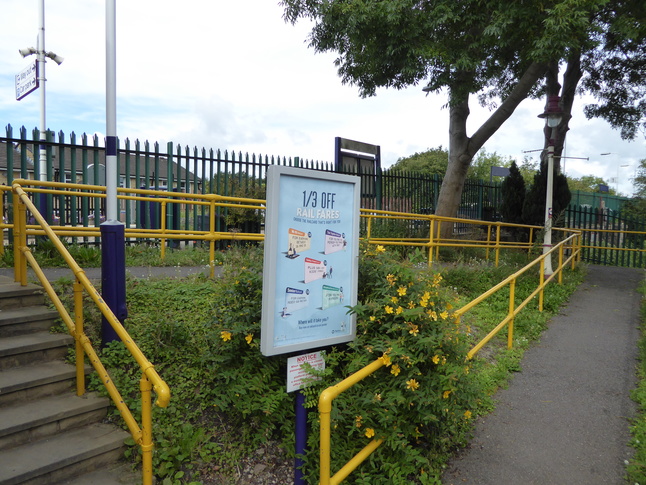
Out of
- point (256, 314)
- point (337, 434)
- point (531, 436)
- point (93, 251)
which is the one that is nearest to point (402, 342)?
point (337, 434)

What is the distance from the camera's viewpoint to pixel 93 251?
7.01 metres

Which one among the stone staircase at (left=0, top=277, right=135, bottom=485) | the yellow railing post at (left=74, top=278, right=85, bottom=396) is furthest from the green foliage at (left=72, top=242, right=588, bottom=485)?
the stone staircase at (left=0, top=277, right=135, bottom=485)

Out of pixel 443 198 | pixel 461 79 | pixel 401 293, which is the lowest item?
pixel 401 293

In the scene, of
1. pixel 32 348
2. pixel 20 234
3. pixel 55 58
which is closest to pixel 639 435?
pixel 32 348

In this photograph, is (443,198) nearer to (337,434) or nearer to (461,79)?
(461,79)

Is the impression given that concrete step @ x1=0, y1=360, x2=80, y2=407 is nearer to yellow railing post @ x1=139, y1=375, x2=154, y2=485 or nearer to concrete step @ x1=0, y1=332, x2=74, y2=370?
concrete step @ x1=0, y1=332, x2=74, y2=370

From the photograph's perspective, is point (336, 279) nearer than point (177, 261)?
Yes

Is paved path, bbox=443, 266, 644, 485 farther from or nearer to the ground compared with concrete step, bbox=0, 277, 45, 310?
nearer to the ground

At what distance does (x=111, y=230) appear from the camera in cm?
382

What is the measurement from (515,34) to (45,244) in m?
9.98

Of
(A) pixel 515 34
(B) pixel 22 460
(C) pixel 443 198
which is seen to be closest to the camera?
(B) pixel 22 460

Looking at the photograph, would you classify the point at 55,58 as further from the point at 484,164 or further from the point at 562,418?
the point at 484,164

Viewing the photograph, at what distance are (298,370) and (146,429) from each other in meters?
0.91

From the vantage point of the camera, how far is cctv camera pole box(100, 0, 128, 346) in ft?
12.3
